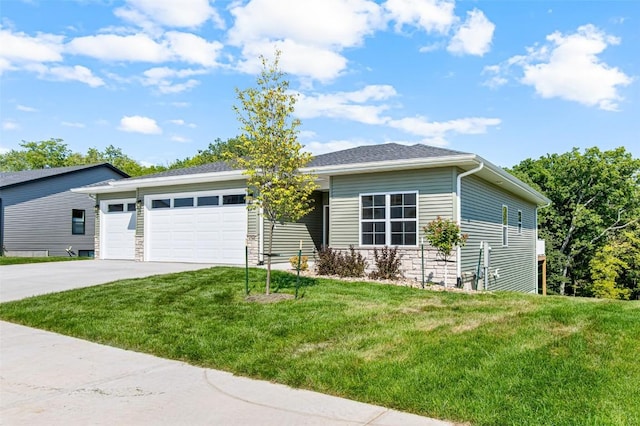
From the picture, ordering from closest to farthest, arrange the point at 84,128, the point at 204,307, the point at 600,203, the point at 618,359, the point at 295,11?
the point at 618,359 < the point at 204,307 < the point at 295,11 < the point at 600,203 < the point at 84,128

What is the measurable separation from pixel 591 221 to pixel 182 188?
26.1 meters

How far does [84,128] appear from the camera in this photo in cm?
3244

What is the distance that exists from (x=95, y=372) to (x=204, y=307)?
113 inches

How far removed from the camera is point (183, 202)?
15.6m

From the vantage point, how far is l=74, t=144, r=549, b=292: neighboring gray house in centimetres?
1160

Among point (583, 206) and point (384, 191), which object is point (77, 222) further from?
point (583, 206)

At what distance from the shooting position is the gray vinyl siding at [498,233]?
40.2 ft

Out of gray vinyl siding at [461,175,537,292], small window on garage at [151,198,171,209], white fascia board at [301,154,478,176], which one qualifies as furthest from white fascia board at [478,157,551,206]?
small window on garage at [151,198,171,209]

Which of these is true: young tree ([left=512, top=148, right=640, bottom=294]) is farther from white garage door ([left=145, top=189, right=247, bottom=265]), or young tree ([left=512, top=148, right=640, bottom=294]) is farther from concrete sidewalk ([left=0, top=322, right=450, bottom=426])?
concrete sidewalk ([left=0, top=322, right=450, bottom=426])

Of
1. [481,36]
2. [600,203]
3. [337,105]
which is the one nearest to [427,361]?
[481,36]

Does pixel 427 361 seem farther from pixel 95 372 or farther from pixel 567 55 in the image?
pixel 567 55

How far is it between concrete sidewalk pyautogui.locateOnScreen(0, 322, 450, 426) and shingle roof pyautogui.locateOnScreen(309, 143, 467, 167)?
842 centimetres

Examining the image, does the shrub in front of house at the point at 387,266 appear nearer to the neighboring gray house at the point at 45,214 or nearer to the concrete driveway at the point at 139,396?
the concrete driveway at the point at 139,396

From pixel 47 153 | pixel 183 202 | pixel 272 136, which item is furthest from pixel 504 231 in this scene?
pixel 47 153
